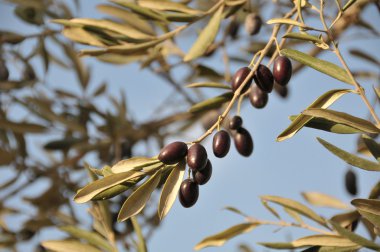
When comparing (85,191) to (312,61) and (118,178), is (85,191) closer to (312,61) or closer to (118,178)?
(118,178)

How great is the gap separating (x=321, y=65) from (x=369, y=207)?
11.4 inches

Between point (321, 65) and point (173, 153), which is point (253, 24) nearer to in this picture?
point (321, 65)

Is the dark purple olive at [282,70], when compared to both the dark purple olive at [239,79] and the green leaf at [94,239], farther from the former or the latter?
the green leaf at [94,239]

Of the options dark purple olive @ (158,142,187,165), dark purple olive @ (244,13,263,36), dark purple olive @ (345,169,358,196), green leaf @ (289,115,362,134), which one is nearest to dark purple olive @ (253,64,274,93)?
green leaf @ (289,115,362,134)

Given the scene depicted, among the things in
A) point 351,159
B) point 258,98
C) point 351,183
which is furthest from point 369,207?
point 351,183

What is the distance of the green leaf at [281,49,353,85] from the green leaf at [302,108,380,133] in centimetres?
9

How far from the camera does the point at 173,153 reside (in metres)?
1.21

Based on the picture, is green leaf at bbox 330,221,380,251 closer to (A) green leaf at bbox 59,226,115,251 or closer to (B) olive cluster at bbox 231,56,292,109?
(B) olive cluster at bbox 231,56,292,109

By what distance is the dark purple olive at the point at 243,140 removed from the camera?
1559 mm

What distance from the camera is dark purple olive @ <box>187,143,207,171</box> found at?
120 cm

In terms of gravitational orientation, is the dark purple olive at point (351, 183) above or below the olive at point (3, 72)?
below

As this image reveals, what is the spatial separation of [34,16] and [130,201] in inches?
59.8

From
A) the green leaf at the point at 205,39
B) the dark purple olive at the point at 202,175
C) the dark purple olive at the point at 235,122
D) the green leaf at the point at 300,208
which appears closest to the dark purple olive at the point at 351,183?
the green leaf at the point at 300,208

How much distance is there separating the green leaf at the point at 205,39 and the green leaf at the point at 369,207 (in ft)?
2.36
